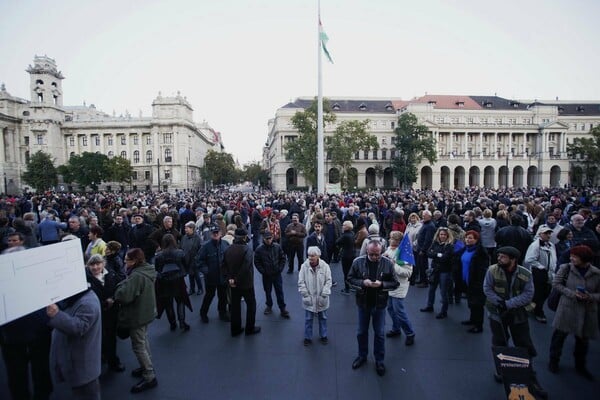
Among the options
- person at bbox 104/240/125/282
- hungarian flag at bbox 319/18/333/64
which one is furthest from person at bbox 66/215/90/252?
hungarian flag at bbox 319/18/333/64

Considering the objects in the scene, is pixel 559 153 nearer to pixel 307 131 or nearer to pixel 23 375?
pixel 307 131

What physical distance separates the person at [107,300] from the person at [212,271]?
175 centimetres

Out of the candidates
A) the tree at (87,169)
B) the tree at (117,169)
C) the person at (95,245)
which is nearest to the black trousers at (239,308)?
the person at (95,245)

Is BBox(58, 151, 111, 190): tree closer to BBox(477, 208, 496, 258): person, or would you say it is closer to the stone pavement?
the stone pavement

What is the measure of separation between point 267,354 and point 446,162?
215 feet

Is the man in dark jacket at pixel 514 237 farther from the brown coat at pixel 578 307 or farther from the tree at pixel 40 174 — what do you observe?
the tree at pixel 40 174

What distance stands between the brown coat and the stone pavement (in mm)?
756

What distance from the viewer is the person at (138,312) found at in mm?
4359

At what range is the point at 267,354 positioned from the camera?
17.1 feet

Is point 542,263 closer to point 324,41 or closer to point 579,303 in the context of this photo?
point 579,303

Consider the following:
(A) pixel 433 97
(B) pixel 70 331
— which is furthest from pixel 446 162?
(B) pixel 70 331

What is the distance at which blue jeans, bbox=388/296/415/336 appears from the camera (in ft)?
18.2

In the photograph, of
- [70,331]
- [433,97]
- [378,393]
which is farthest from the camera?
[433,97]

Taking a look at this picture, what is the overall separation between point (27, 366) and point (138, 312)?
1.31 metres
